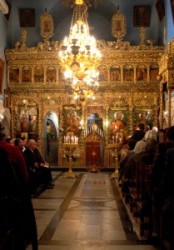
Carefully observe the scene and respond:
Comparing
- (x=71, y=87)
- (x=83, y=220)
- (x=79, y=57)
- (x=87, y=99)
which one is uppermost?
(x=79, y=57)

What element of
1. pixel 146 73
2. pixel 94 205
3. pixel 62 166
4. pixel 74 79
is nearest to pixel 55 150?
pixel 62 166

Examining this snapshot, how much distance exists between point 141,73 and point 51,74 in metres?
4.23

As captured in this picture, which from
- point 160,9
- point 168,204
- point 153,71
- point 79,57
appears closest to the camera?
point 168,204

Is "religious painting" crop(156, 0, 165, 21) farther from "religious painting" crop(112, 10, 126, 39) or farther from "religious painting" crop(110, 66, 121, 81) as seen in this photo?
"religious painting" crop(110, 66, 121, 81)

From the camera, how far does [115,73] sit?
20.0m

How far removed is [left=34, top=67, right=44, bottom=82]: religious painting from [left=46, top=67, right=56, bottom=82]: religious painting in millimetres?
253

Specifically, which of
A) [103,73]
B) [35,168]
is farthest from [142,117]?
[35,168]

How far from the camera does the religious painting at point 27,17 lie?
2050 cm

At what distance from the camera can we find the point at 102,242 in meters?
6.38

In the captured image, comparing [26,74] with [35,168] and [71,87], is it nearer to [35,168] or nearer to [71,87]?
[71,87]

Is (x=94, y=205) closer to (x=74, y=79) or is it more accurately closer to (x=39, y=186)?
(x=39, y=186)

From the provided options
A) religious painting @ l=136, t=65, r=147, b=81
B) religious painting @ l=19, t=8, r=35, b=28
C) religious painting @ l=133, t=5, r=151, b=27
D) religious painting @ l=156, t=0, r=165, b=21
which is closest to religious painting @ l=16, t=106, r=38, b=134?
religious painting @ l=19, t=8, r=35, b=28

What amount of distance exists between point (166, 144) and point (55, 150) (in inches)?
637

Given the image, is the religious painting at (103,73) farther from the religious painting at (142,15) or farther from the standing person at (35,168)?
the standing person at (35,168)
